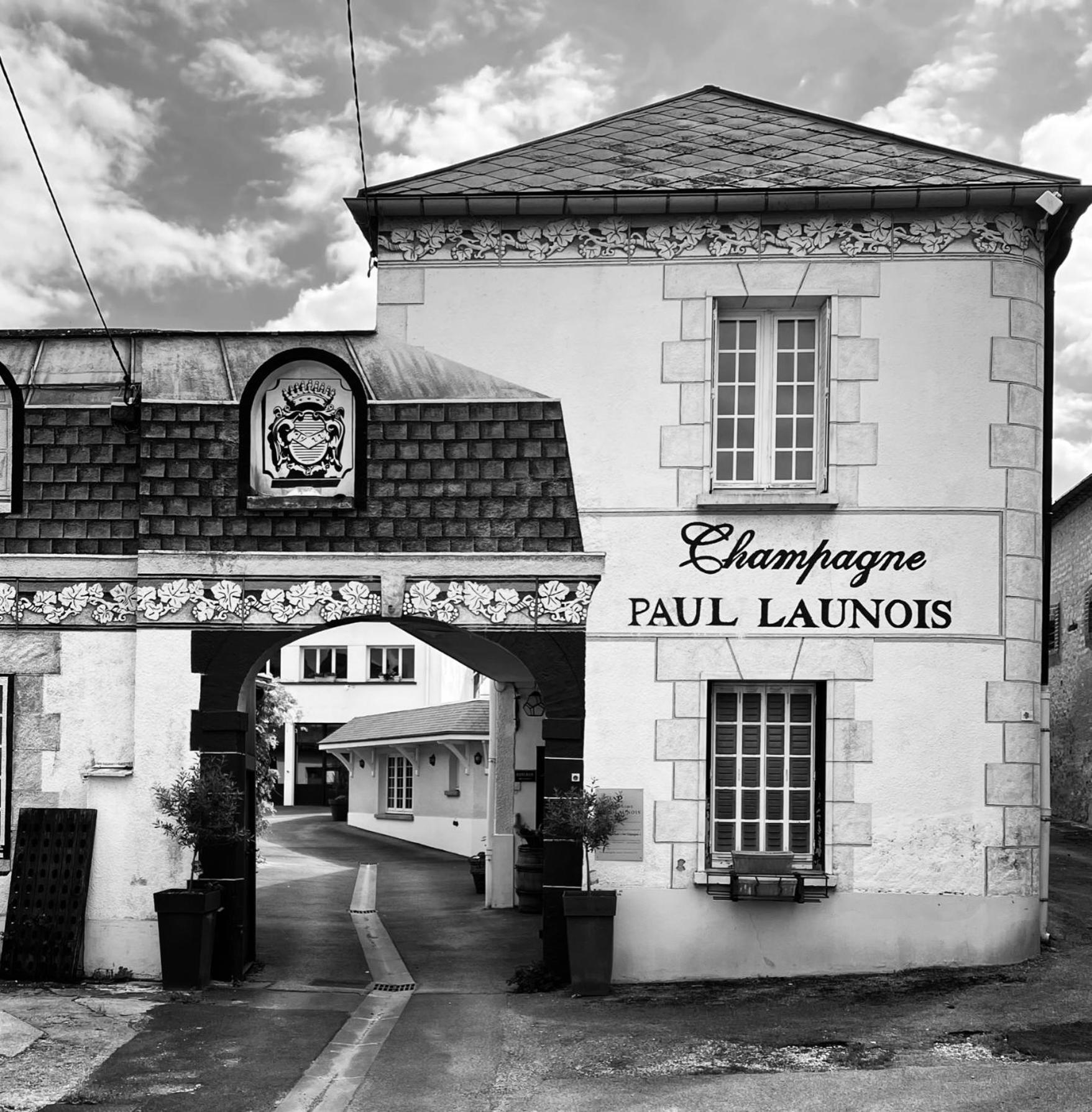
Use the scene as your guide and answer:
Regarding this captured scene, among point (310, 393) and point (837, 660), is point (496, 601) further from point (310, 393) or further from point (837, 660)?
point (837, 660)

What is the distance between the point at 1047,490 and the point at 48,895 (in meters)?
9.23

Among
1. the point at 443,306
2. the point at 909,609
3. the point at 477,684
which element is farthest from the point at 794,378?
the point at 477,684

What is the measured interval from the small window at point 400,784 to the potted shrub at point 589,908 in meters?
22.6

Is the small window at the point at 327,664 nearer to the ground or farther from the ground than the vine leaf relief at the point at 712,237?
nearer to the ground

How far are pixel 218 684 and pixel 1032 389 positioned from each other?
7.37m

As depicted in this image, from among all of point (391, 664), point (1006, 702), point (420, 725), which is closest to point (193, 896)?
point (1006, 702)

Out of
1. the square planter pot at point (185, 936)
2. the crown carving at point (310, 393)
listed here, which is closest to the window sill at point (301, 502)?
the crown carving at point (310, 393)

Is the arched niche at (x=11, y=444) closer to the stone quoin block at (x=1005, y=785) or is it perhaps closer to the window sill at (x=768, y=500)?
the window sill at (x=768, y=500)

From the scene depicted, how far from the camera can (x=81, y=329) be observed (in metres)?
13.6

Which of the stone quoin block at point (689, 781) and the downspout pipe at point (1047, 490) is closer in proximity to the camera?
the stone quoin block at point (689, 781)

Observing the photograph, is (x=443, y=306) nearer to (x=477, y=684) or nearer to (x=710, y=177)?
(x=710, y=177)

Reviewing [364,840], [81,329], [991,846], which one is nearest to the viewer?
[991,846]

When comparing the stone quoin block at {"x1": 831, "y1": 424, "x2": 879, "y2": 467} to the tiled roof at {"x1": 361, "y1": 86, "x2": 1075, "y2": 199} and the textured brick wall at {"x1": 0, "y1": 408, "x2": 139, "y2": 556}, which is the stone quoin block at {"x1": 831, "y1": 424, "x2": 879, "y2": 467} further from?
the textured brick wall at {"x1": 0, "y1": 408, "x2": 139, "y2": 556}

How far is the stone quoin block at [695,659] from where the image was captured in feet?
41.7
